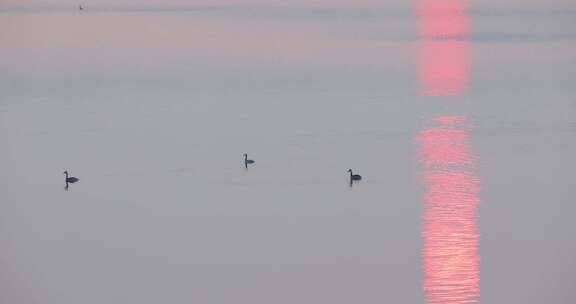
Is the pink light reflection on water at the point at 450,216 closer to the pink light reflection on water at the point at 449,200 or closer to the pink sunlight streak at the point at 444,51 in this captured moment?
the pink light reflection on water at the point at 449,200

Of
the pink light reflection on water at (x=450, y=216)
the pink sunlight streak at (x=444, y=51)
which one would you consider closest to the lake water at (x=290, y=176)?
the pink light reflection on water at (x=450, y=216)

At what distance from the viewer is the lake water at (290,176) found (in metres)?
24.2

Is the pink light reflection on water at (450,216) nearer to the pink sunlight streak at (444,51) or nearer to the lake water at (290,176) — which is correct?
the lake water at (290,176)

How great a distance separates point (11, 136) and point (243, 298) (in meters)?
18.8

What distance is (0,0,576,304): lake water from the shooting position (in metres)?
24.2

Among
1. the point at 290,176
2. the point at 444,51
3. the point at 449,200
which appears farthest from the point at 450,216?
the point at 444,51

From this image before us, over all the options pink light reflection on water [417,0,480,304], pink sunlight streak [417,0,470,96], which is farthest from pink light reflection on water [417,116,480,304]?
pink sunlight streak [417,0,470,96]

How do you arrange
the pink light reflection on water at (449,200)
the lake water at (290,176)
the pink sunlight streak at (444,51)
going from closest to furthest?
the pink light reflection on water at (449,200) < the lake water at (290,176) < the pink sunlight streak at (444,51)

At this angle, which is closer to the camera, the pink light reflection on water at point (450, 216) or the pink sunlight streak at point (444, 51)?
the pink light reflection on water at point (450, 216)

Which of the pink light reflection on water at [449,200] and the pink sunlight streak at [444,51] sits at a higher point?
the pink sunlight streak at [444,51]

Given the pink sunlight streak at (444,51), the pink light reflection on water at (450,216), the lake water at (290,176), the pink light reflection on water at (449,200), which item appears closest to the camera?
the pink light reflection on water at (450,216)

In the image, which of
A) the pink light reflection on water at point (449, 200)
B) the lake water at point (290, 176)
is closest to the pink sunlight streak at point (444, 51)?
the pink light reflection on water at point (449, 200)

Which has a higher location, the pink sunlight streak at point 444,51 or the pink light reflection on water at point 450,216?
the pink sunlight streak at point 444,51

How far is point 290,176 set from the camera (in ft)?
109
